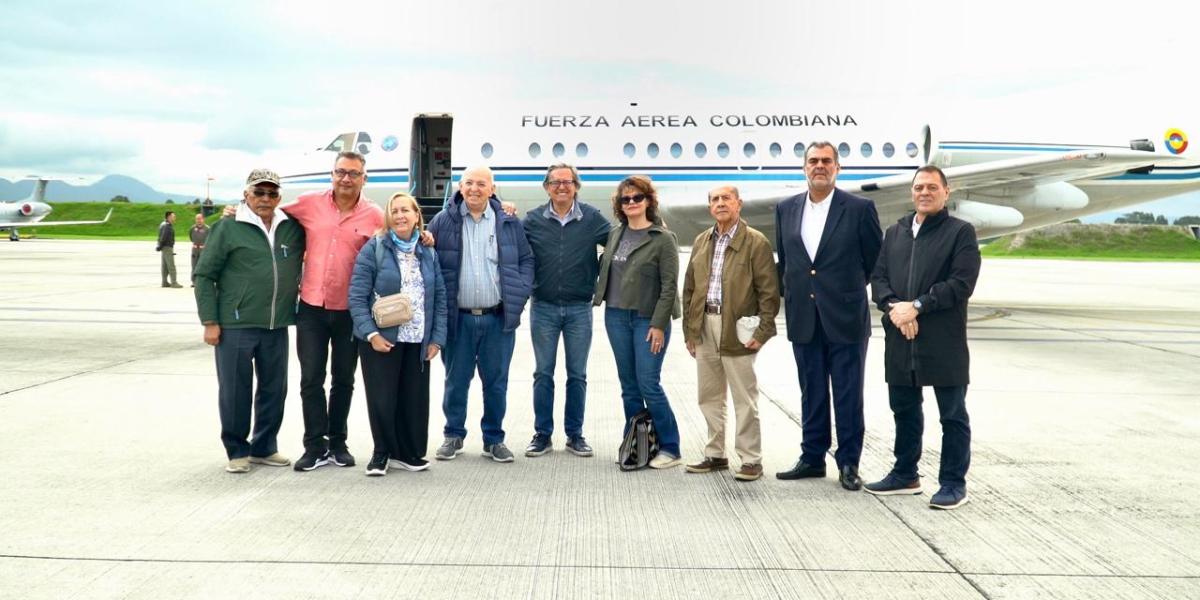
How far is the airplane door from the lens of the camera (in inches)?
671

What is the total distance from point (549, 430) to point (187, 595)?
2.68 meters

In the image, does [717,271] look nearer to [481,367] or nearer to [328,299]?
[481,367]

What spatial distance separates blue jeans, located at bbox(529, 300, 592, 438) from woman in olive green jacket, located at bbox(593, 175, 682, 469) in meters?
0.23

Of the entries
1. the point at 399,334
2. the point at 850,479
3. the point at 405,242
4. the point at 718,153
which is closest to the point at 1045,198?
the point at 718,153

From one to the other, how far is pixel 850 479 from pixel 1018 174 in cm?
984

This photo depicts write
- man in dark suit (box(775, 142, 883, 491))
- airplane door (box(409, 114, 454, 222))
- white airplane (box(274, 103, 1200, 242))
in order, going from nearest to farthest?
man in dark suit (box(775, 142, 883, 491))
white airplane (box(274, 103, 1200, 242))
airplane door (box(409, 114, 454, 222))

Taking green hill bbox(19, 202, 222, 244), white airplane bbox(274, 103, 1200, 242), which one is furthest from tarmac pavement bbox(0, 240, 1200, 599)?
green hill bbox(19, 202, 222, 244)

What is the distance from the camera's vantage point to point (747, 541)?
403 centimetres

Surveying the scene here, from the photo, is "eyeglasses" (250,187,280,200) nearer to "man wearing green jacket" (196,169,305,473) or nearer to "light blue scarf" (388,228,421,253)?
"man wearing green jacket" (196,169,305,473)

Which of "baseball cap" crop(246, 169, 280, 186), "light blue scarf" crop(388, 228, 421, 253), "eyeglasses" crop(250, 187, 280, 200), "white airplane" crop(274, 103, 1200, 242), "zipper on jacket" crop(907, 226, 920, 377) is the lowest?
"zipper on jacket" crop(907, 226, 920, 377)

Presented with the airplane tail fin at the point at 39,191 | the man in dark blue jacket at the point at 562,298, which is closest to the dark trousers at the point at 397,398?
the man in dark blue jacket at the point at 562,298

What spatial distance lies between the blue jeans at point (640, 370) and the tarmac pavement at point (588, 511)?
32 cm

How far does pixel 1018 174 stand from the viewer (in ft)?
42.8

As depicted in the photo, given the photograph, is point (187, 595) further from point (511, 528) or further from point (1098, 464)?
point (1098, 464)
